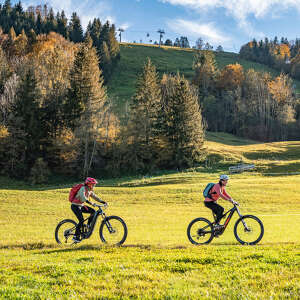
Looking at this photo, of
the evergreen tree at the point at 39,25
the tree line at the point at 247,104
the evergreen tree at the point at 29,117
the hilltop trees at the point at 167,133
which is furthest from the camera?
the evergreen tree at the point at 39,25

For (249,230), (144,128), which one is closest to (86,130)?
(144,128)

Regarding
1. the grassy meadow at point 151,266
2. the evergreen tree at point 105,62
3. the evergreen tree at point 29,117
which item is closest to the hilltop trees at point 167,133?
the evergreen tree at point 29,117

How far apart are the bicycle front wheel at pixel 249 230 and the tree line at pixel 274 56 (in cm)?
15766

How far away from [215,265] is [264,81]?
116930 mm

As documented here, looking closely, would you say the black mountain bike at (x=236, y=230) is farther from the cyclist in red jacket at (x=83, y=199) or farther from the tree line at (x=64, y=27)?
the tree line at (x=64, y=27)

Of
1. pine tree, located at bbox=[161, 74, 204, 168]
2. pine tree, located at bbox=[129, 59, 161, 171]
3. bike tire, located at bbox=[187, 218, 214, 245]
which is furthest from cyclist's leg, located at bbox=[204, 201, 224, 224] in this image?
pine tree, located at bbox=[161, 74, 204, 168]

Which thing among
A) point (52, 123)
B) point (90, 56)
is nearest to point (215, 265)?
point (52, 123)

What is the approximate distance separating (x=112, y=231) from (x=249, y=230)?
17.5 feet

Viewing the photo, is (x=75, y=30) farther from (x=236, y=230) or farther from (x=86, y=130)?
(x=236, y=230)

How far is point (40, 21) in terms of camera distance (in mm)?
141750

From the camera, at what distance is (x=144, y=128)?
61625 millimetres

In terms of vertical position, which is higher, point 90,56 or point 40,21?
point 40,21

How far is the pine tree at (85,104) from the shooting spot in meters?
58.3

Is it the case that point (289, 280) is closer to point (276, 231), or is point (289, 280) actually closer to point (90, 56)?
point (276, 231)
